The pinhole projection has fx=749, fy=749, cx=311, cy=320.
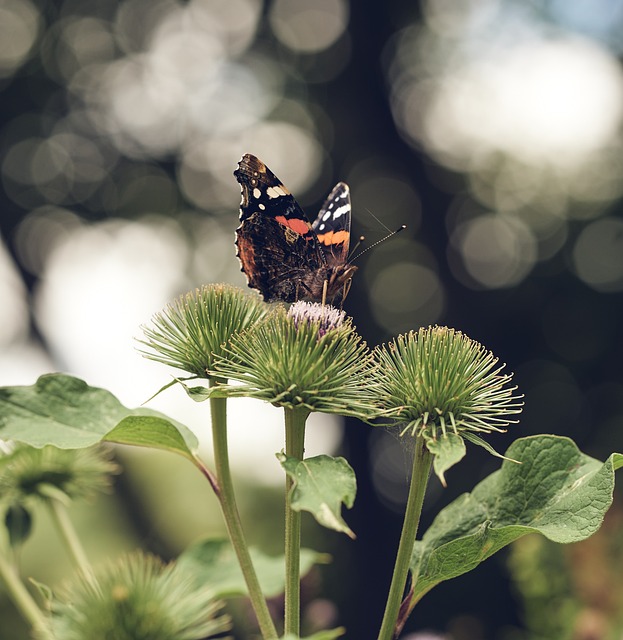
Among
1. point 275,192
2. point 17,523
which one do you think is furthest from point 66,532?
point 275,192

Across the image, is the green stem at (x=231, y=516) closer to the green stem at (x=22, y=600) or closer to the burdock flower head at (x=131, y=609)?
the burdock flower head at (x=131, y=609)

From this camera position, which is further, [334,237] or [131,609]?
[334,237]

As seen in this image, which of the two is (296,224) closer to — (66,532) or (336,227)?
(336,227)

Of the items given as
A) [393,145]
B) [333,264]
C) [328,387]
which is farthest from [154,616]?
[393,145]

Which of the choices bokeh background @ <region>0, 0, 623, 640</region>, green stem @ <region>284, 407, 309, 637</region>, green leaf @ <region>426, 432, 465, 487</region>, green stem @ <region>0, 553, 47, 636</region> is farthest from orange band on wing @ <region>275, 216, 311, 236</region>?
bokeh background @ <region>0, 0, 623, 640</region>

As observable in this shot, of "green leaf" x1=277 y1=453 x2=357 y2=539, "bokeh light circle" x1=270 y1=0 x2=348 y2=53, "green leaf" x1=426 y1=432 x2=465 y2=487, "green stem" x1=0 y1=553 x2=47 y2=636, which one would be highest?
"bokeh light circle" x1=270 y1=0 x2=348 y2=53

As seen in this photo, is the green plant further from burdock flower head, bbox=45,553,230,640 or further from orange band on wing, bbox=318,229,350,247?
orange band on wing, bbox=318,229,350,247
